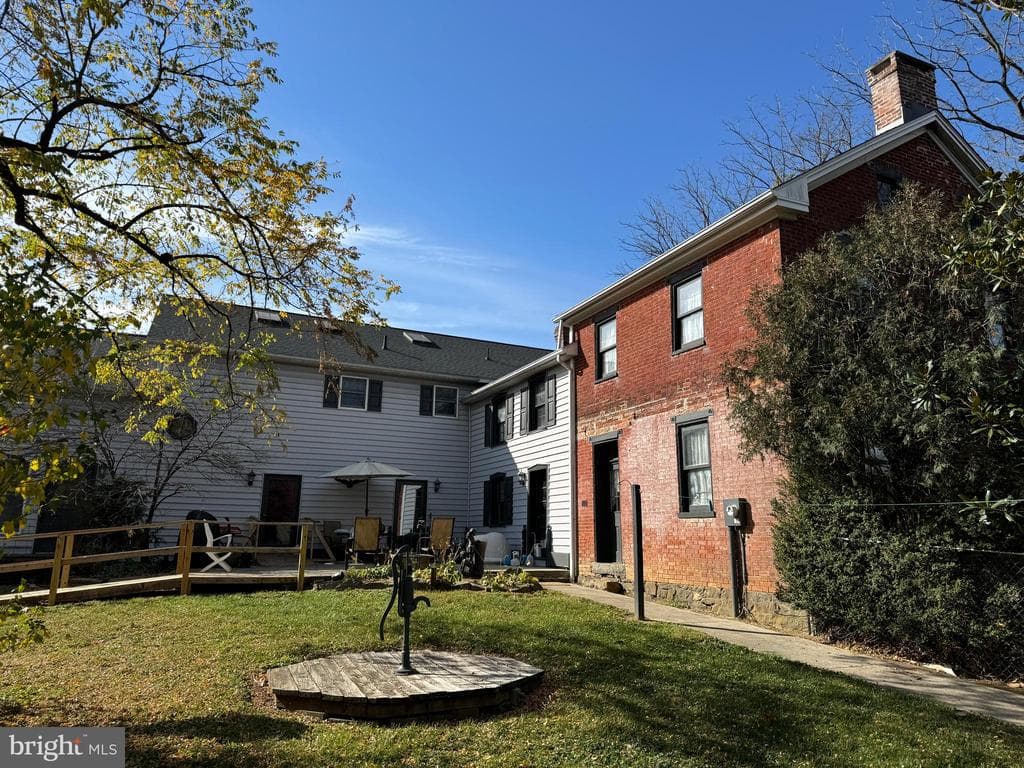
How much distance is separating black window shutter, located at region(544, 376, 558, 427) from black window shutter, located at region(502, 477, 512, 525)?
8.59 ft

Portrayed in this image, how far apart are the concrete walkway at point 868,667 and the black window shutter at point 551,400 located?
6476 mm

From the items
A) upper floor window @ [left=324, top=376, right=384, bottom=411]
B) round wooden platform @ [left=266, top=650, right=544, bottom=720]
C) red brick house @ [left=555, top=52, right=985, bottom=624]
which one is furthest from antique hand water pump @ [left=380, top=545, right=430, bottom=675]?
upper floor window @ [left=324, top=376, right=384, bottom=411]

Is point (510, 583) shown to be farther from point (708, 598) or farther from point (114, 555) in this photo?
point (114, 555)

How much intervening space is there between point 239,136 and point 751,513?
26.6 ft

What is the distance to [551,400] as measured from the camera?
629 inches

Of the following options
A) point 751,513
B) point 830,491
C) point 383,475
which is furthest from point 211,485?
point 830,491

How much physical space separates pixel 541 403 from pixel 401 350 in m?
6.80

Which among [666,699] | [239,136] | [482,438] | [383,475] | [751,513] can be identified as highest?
[239,136]

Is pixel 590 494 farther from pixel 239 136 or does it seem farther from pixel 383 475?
pixel 239 136

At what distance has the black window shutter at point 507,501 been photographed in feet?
58.1

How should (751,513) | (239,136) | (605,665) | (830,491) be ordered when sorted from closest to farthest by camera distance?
1. (605,665)
2. (239,136)
3. (830,491)
4. (751,513)

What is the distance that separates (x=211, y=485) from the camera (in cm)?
1762

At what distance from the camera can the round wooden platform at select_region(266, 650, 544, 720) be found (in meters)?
4.97

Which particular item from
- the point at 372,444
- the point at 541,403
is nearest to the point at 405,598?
the point at 541,403
